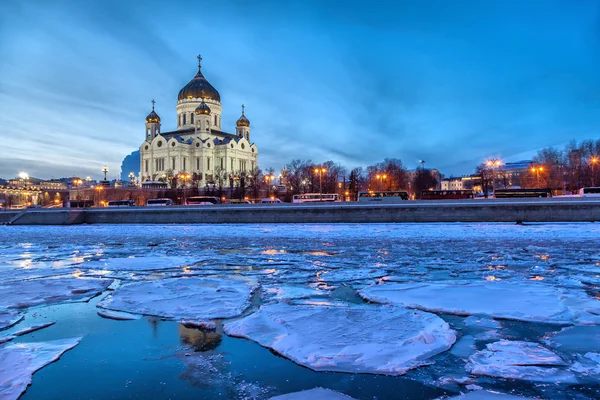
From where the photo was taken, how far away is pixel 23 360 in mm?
4379

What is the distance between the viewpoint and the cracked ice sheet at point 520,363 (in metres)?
3.88

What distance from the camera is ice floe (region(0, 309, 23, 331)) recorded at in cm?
568

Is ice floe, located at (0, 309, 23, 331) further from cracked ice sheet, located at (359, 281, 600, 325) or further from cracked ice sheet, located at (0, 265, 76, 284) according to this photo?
cracked ice sheet, located at (359, 281, 600, 325)

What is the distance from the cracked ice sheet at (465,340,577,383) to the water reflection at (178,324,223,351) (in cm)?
258

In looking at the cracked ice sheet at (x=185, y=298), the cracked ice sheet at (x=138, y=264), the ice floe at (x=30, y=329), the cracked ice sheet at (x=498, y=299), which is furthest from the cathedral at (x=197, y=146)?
the ice floe at (x=30, y=329)

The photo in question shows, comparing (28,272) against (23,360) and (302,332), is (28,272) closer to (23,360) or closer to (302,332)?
(23,360)

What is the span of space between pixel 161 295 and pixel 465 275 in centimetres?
588

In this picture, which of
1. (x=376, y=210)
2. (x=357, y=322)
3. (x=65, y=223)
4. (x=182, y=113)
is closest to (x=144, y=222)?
(x=65, y=223)

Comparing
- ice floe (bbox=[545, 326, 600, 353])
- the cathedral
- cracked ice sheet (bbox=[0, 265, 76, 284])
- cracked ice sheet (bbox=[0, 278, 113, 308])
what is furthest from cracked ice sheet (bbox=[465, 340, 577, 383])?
the cathedral

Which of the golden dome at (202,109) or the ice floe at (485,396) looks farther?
the golden dome at (202,109)

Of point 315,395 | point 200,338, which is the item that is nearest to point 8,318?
point 200,338

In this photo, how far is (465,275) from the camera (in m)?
9.22

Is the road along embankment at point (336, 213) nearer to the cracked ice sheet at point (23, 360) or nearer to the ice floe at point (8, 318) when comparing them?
the ice floe at point (8, 318)

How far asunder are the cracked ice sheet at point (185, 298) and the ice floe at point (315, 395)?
8.64 ft
